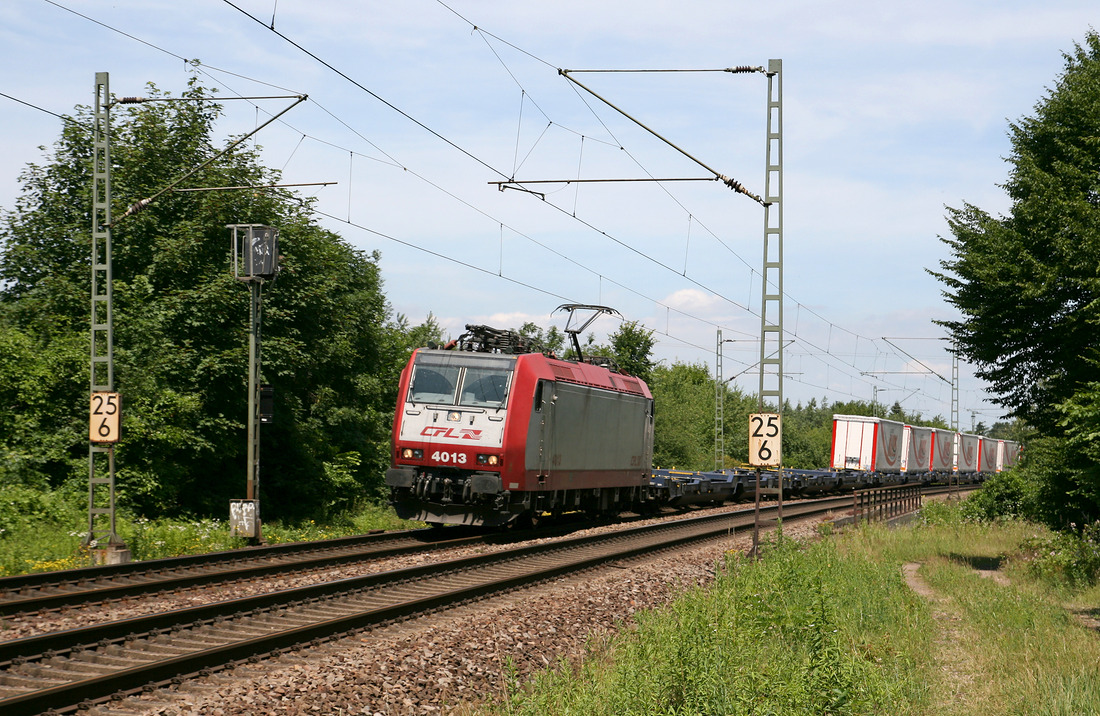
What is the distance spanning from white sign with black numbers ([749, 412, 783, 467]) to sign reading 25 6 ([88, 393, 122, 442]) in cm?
1020

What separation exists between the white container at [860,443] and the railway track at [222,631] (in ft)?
107

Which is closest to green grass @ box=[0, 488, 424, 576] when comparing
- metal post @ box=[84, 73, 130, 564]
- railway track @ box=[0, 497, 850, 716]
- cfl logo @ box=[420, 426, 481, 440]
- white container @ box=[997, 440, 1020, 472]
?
metal post @ box=[84, 73, 130, 564]

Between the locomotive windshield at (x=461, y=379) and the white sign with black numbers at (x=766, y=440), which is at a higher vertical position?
the locomotive windshield at (x=461, y=379)

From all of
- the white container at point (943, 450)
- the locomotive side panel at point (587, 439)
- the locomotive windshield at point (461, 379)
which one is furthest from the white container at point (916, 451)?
the locomotive windshield at point (461, 379)

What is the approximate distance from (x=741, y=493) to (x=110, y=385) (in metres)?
26.9

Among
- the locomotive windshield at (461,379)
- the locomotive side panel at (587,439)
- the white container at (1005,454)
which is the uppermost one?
the locomotive windshield at (461,379)

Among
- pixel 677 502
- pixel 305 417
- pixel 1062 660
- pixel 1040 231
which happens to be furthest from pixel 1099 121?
pixel 305 417

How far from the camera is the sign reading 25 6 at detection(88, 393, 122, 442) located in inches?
619

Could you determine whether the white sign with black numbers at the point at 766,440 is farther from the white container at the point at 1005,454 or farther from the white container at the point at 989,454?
the white container at the point at 1005,454

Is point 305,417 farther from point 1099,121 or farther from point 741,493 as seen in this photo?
point 1099,121

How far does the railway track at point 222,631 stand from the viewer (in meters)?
7.73

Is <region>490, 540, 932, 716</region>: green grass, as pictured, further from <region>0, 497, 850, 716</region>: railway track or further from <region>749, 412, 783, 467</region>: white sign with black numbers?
<region>0, 497, 850, 716</region>: railway track

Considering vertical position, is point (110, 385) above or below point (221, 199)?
below

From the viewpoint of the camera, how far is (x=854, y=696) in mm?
7680
